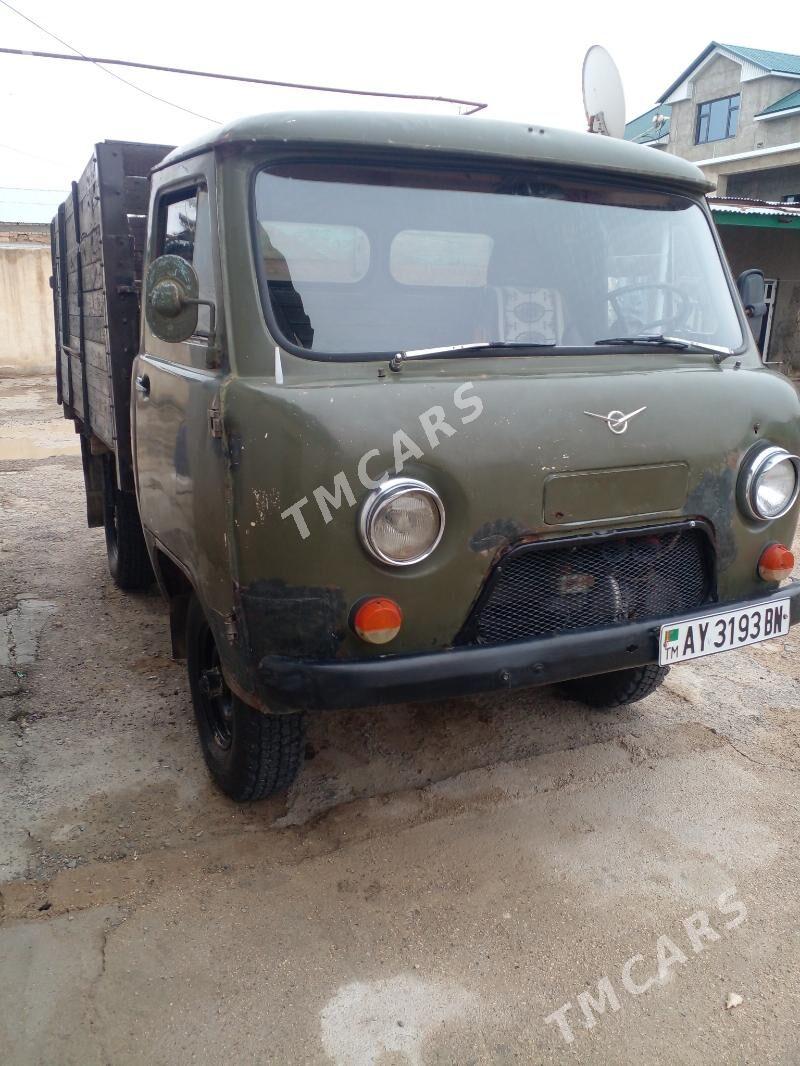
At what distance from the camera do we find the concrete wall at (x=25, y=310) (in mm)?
15836

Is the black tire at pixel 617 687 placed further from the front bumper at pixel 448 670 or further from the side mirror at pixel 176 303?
the side mirror at pixel 176 303

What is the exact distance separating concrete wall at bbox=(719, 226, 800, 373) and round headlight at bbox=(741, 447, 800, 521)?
13.5 meters

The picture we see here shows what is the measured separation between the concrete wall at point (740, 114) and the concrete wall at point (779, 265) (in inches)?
377

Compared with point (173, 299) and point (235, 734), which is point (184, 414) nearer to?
point (173, 299)

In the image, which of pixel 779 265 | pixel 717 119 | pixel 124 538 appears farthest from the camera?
pixel 717 119

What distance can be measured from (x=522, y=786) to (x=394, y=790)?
0.48 metres

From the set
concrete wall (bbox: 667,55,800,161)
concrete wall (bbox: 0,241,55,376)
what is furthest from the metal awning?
concrete wall (bbox: 667,55,800,161)

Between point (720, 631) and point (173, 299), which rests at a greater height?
point (173, 299)

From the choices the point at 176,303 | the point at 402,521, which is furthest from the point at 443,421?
the point at 176,303

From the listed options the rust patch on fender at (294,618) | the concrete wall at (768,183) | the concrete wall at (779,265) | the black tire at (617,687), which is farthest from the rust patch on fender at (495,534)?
the concrete wall at (768,183)

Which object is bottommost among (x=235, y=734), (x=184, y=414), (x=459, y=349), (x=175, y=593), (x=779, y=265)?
(x=235, y=734)

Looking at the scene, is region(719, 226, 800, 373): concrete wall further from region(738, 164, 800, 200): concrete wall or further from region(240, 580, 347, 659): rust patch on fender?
region(240, 580, 347, 659): rust patch on fender

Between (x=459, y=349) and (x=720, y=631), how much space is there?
1200mm

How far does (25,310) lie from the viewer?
635 inches
